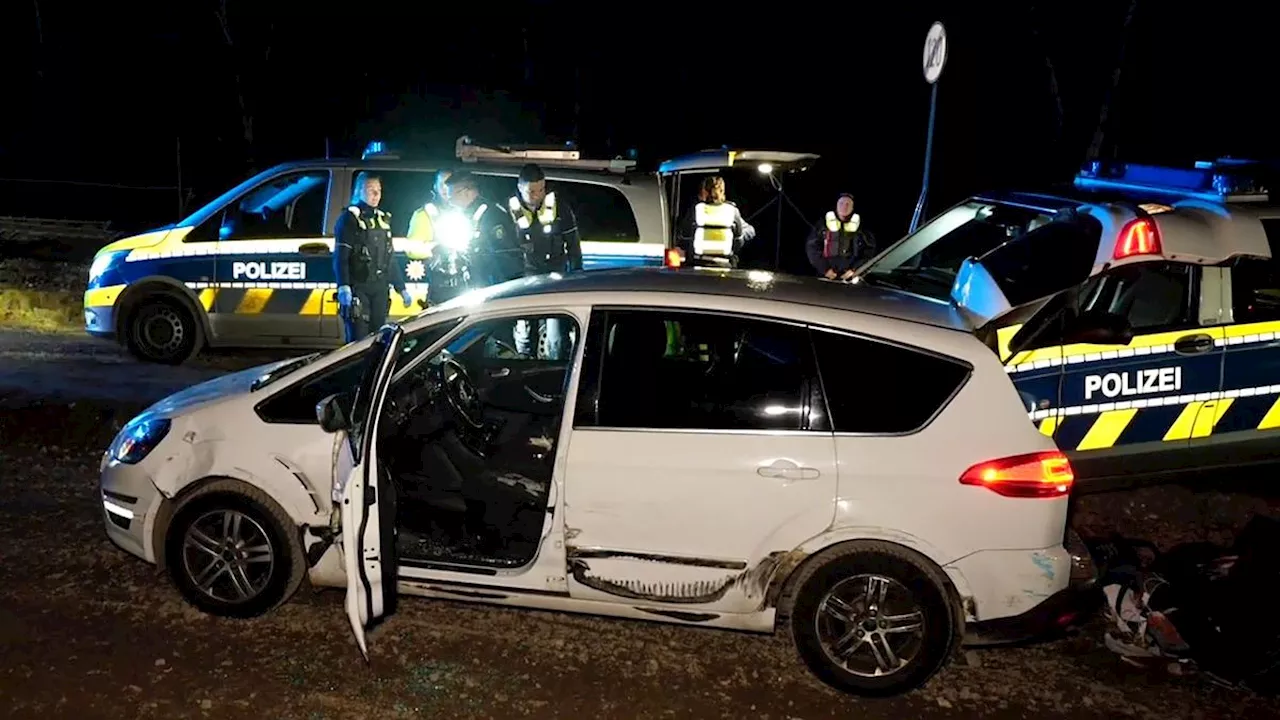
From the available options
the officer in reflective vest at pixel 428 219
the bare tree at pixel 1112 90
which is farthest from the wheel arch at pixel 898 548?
the bare tree at pixel 1112 90

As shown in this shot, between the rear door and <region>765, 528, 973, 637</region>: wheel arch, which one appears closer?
<region>765, 528, 973, 637</region>: wheel arch

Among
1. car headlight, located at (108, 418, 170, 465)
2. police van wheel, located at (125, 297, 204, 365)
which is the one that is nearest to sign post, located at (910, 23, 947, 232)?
car headlight, located at (108, 418, 170, 465)

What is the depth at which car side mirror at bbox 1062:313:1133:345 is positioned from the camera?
582 cm

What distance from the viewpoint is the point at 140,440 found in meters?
4.91

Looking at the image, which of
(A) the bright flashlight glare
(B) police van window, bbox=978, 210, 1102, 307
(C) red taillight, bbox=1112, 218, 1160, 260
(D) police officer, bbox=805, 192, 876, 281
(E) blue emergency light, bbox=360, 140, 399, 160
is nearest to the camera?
(B) police van window, bbox=978, 210, 1102, 307

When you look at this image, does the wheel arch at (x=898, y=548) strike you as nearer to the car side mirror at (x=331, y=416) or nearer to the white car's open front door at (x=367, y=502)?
the white car's open front door at (x=367, y=502)

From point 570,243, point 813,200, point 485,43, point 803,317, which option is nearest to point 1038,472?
point 803,317

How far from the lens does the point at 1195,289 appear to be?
19.9ft

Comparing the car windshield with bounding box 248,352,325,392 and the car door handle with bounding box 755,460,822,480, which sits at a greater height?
the car windshield with bounding box 248,352,325,392

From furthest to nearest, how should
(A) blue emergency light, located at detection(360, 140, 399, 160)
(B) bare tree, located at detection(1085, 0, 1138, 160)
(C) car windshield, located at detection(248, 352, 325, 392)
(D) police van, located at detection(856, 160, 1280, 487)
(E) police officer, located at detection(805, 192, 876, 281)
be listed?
(B) bare tree, located at detection(1085, 0, 1138, 160)
(E) police officer, located at detection(805, 192, 876, 281)
(A) blue emergency light, located at detection(360, 140, 399, 160)
(D) police van, located at detection(856, 160, 1280, 487)
(C) car windshield, located at detection(248, 352, 325, 392)

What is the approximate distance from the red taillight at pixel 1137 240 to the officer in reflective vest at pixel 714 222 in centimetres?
426

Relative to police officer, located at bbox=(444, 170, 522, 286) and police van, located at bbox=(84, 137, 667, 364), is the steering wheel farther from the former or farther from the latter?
police van, located at bbox=(84, 137, 667, 364)

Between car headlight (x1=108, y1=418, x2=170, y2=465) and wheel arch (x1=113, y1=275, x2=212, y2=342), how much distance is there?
492 centimetres

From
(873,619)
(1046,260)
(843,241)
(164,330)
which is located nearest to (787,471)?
(873,619)
